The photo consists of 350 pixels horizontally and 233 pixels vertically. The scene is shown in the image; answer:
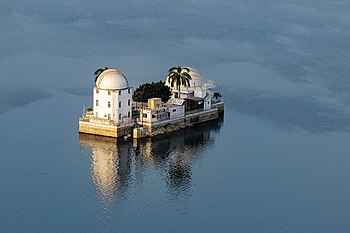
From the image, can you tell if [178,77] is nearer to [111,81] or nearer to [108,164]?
[111,81]

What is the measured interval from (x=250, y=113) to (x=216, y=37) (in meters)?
42.1

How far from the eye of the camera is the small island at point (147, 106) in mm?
98188

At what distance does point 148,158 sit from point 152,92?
34.8 ft

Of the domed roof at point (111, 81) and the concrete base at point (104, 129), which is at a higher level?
the domed roof at point (111, 81)

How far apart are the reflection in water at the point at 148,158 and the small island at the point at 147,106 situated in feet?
3.39

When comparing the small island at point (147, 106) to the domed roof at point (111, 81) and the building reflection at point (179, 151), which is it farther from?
the building reflection at point (179, 151)

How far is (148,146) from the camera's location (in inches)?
3834

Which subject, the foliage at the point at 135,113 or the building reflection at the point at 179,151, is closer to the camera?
the building reflection at the point at 179,151

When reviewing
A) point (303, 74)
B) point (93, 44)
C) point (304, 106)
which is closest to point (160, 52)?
point (93, 44)

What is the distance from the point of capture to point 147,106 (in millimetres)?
101688

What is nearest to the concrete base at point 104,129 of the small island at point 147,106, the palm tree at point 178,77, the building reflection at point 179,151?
the small island at point 147,106

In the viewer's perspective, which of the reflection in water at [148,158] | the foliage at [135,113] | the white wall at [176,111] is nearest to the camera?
the reflection in water at [148,158]

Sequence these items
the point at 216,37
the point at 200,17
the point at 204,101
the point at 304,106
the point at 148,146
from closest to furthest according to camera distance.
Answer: the point at 148,146 → the point at 204,101 → the point at 304,106 → the point at 216,37 → the point at 200,17

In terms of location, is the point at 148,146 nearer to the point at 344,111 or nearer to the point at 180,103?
the point at 180,103
